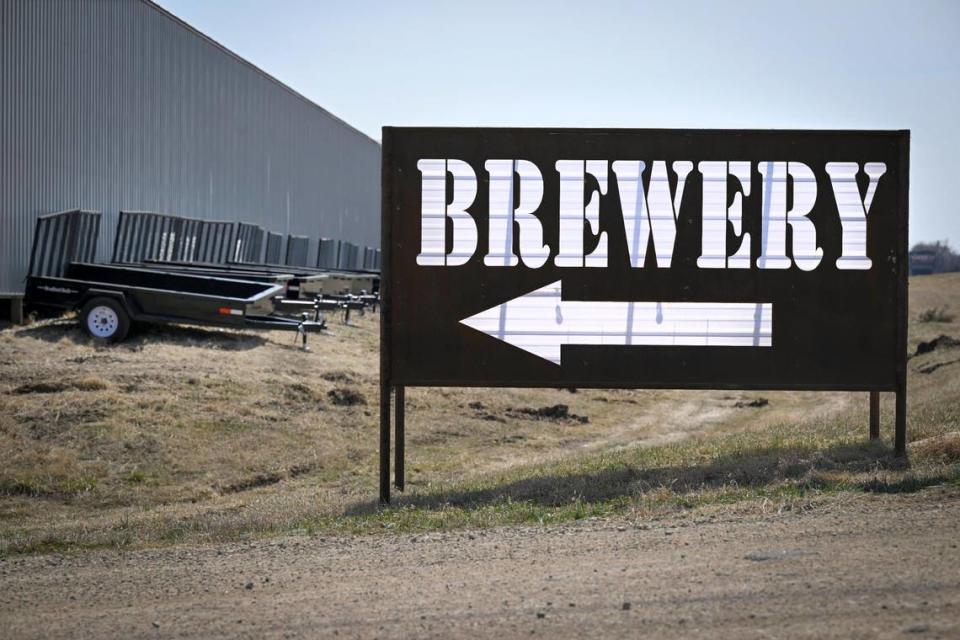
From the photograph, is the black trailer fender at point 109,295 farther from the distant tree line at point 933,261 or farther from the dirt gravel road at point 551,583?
the distant tree line at point 933,261

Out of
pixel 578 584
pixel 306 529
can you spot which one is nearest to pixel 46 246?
pixel 306 529

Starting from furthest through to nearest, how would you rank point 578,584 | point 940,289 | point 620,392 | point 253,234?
point 940,289 → point 253,234 → point 620,392 → point 578,584

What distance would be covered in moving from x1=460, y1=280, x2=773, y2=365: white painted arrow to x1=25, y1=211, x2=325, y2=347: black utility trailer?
1066 centimetres

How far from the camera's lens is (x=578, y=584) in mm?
6719

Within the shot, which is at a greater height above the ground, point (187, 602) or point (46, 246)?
point (46, 246)

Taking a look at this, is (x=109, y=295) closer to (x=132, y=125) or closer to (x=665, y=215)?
(x=132, y=125)

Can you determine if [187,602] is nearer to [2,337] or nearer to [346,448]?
[346,448]

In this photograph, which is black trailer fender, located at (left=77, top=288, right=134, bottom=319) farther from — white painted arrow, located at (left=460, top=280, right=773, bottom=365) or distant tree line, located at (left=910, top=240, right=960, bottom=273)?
distant tree line, located at (left=910, top=240, right=960, bottom=273)

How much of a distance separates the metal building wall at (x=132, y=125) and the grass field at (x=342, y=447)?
4.98 meters

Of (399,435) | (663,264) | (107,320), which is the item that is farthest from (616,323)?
(107,320)

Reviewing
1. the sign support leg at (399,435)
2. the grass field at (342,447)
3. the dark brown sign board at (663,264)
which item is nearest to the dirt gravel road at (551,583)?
the grass field at (342,447)

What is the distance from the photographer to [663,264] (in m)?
11.4

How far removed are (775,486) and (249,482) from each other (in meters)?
6.71

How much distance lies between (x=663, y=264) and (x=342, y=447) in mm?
6467
